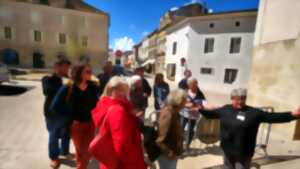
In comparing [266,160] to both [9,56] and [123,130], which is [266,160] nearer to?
[123,130]

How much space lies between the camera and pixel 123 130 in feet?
4.87

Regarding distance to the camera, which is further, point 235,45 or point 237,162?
point 235,45

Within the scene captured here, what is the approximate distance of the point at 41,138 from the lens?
157 inches

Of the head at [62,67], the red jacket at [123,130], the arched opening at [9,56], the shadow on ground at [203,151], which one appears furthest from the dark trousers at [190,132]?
the arched opening at [9,56]

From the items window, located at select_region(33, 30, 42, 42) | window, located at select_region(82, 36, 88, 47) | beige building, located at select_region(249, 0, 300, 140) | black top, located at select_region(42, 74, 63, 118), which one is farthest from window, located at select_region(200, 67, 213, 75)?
window, located at select_region(33, 30, 42, 42)

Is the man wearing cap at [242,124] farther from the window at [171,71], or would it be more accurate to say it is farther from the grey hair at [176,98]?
the window at [171,71]

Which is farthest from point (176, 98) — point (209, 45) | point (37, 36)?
point (37, 36)

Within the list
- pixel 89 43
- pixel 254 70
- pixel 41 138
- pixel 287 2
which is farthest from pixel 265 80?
pixel 89 43

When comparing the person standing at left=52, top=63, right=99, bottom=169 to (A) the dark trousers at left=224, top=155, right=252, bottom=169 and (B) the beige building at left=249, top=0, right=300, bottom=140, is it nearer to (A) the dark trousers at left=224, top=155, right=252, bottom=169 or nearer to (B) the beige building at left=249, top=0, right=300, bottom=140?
(A) the dark trousers at left=224, top=155, right=252, bottom=169

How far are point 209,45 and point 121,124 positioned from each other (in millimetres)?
16515

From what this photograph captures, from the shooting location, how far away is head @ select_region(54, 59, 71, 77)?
2691 mm

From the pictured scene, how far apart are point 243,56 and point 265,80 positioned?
10.6 m

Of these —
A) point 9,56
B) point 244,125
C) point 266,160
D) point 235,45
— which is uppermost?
point 235,45

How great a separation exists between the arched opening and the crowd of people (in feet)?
81.2
